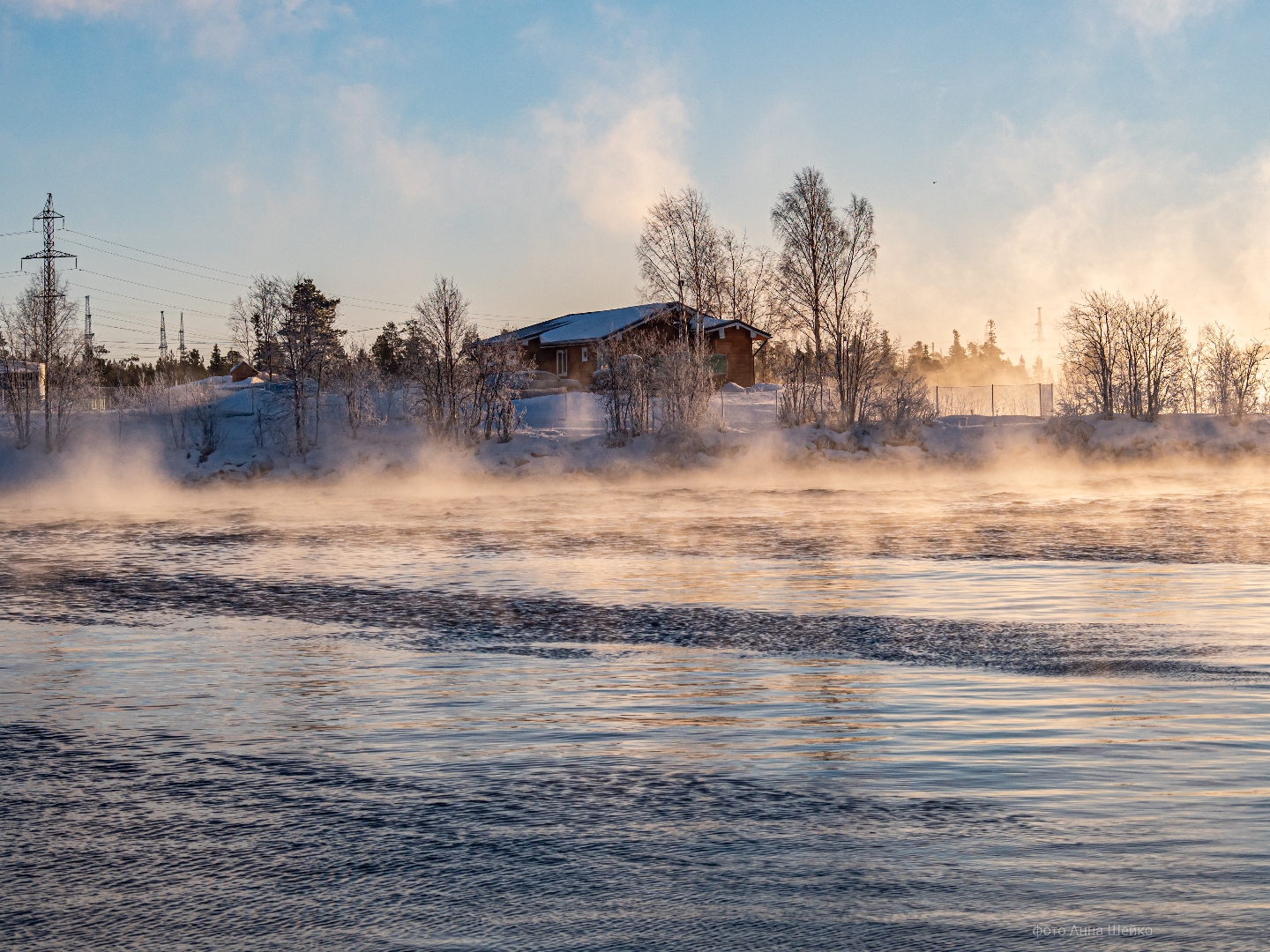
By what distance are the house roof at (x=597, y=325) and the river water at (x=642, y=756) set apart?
4936cm

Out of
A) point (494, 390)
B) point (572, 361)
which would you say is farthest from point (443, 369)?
point (572, 361)

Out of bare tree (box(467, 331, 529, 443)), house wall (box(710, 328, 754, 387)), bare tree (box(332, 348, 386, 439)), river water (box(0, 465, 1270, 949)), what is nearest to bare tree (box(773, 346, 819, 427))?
bare tree (box(467, 331, 529, 443))

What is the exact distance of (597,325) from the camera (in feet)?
224

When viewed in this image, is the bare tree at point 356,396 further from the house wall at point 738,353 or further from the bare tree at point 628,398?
the house wall at point 738,353

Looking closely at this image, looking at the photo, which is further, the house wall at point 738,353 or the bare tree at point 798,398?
the house wall at point 738,353

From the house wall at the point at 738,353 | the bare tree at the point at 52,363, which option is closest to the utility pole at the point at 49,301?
the bare tree at the point at 52,363

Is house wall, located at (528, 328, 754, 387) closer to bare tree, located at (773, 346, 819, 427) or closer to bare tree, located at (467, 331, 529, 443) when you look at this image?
bare tree, located at (773, 346, 819, 427)

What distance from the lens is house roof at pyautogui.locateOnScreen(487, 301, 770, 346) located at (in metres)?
64.8

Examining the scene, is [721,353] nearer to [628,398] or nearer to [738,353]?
[738,353]

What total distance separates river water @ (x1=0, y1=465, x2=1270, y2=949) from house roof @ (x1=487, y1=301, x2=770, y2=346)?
162 ft

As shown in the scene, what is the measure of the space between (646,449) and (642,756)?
3156 centimetres

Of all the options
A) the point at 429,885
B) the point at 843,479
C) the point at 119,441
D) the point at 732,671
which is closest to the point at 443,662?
the point at 732,671

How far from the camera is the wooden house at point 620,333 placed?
6469 cm

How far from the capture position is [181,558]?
16.9 metres
